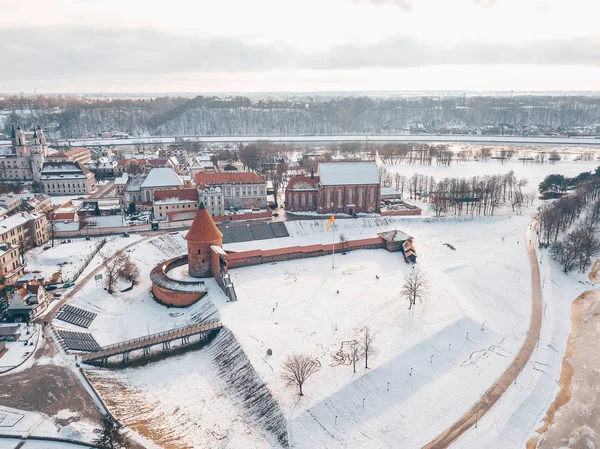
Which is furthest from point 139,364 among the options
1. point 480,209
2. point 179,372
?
point 480,209

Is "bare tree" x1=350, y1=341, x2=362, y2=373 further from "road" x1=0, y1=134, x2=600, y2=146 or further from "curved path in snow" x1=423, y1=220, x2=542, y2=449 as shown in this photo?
"road" x1=0, y1=134, x2=600, y2=146

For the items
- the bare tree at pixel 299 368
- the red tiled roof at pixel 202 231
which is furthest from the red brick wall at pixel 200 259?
the bare tree at pixel 299 368

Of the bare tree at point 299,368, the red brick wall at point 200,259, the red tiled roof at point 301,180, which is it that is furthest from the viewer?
the red tiled roof at point 301,180

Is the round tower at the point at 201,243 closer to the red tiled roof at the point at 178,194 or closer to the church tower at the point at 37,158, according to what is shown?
the red tiled roof at the point at 178,194

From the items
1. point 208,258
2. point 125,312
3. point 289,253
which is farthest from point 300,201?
point 125,312

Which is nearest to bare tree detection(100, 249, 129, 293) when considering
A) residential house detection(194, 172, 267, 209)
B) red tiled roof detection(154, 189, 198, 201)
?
red tiled roof detection(154, 189, 198, 201)
